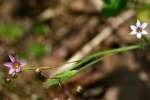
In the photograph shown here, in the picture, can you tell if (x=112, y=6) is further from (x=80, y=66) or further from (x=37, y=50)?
(x=37, y=50)

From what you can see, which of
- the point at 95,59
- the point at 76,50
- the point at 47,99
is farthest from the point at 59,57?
the point at 95,59

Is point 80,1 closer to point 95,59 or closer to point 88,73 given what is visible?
point 88,73

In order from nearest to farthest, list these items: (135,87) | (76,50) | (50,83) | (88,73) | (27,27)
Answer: (50,83), (135,87), (88,73), (76,50), (27,27)

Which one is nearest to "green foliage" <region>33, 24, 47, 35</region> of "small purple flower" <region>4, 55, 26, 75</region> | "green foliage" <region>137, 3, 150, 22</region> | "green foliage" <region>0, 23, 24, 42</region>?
"green foliage" <region>0, 23, 24, 42</region>

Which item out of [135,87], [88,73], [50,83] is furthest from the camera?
[88,73]

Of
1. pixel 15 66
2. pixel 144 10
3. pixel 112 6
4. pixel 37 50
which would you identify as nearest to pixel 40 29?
pixel 37 50

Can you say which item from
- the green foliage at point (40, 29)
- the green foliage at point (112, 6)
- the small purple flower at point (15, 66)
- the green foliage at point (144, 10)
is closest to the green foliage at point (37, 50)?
the green foliage at point (40, 29)

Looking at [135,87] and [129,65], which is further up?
[129,65]
